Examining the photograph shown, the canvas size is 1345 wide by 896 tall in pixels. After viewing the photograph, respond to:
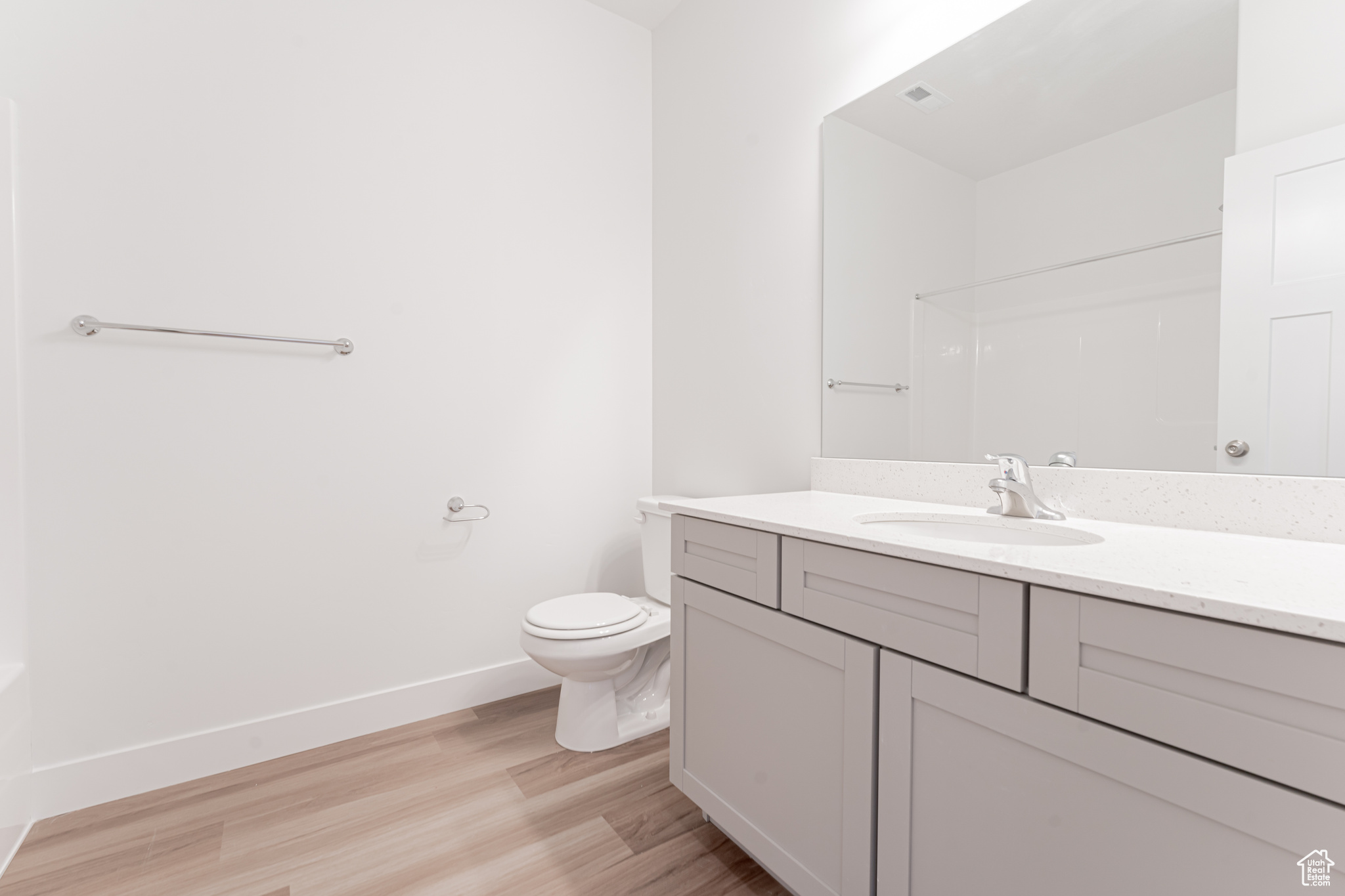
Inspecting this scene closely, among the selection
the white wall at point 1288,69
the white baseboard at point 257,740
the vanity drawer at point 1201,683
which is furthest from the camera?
the white baseboard at point 257,740

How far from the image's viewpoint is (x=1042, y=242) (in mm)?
1264

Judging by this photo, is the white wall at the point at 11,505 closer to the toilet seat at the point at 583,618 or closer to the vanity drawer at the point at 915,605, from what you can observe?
the toilet seat at the point at 583,618

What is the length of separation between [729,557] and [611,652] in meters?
0.64

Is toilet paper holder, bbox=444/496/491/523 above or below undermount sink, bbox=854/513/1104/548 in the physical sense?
below

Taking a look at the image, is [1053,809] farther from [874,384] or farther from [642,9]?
[642,9]

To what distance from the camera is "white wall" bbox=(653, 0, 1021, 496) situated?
1.65 meters

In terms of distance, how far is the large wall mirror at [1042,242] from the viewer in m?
1.06

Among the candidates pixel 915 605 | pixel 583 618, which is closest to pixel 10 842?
pixel 583 618

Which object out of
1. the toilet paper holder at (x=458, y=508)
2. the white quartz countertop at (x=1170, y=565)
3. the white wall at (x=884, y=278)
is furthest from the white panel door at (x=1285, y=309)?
the toilet paper holder at (x=458, y=508)

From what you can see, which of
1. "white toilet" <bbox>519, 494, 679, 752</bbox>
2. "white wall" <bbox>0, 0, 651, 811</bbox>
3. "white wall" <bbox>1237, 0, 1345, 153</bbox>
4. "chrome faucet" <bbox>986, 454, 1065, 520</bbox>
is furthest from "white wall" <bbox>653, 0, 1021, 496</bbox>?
"chrome faucet" <bbox>986, 454, 1065, 520</bbox>

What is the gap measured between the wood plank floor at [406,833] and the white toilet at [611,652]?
0.26ft

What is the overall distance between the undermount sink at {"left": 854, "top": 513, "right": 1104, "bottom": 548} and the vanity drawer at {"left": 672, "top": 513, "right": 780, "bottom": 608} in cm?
23

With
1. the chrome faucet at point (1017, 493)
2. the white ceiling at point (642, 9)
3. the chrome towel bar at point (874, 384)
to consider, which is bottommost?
the chrome faucet at point (1017, 493)

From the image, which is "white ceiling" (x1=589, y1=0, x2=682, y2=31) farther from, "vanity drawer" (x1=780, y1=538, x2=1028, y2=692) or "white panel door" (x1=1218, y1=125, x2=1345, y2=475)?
"vanity drawer" (x1=780, y1=538, x2=1028, y2=692)
